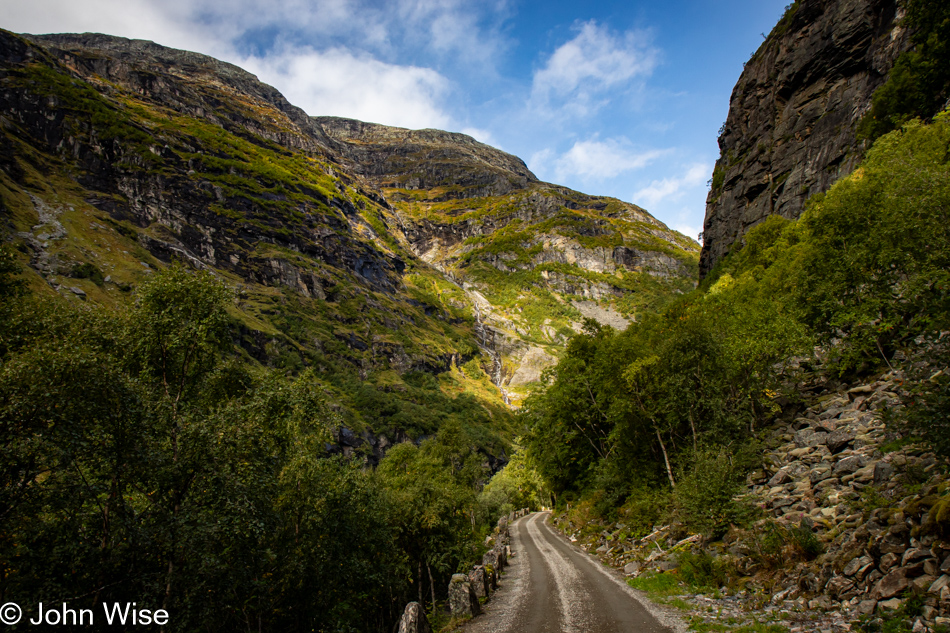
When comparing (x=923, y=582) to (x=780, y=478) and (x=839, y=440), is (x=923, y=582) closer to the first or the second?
(x=839, y=440)

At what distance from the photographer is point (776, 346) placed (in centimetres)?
1850

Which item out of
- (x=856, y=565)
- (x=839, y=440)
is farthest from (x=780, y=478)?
(x=856, y=565)

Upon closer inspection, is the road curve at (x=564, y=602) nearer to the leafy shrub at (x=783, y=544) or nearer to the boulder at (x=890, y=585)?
the leafy shrub at (x=783, y=544)

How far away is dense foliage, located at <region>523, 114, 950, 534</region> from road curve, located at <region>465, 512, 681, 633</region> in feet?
13.2

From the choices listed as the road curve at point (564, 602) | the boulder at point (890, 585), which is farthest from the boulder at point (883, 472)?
the road curve at point (564, 602)

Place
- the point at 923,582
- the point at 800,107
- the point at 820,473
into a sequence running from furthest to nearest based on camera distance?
the point at 800,107 < the point at 820,473 < the point at 923,582

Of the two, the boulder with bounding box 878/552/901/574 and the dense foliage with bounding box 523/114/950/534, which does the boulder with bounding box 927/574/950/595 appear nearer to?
the boulder with bounding box 878/552/901/574

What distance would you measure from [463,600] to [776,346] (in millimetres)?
17419

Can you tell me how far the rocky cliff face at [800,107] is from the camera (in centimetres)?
4178

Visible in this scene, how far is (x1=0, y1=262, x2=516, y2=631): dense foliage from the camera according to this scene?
30.3 feet

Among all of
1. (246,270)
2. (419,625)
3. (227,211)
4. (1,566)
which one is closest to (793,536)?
(419,625)


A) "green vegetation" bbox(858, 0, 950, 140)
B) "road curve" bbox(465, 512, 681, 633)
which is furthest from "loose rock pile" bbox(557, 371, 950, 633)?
"green vegetation" bbox(858, 0, 950, 140)

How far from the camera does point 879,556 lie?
8062 millimetres

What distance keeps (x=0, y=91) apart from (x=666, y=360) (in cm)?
23656
